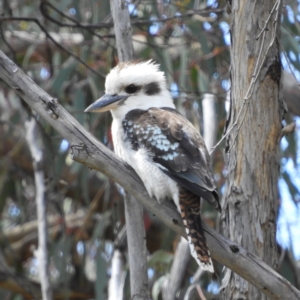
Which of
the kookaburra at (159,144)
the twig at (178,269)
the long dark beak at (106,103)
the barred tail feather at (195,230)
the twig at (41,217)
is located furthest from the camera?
the twig at (178,269)

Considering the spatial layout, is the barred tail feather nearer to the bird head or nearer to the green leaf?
the bird head

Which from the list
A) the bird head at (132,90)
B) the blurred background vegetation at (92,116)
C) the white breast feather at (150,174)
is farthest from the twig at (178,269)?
the white breast feather at (150,174)

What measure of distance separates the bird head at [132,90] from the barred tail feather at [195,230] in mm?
499

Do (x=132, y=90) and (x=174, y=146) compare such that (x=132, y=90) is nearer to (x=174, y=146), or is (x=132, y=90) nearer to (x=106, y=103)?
(x=106, y=103)

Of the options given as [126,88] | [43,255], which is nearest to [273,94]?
[126,88]

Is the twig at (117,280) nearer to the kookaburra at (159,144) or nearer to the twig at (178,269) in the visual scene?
the twig at (178,269)

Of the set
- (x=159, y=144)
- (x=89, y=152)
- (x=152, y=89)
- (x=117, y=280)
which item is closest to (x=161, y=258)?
(x=117, y=280)

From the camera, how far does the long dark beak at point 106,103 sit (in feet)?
8.24

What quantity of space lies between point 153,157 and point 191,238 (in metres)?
0.39

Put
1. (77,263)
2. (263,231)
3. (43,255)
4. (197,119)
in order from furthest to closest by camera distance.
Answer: (77,263) < (197,119) < (43,255) < (263,231)

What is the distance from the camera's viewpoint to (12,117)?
3.98 metres

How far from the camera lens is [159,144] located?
7.66ft

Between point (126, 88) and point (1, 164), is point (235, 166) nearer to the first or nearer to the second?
point (126, 88)

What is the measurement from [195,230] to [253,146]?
0.35m
